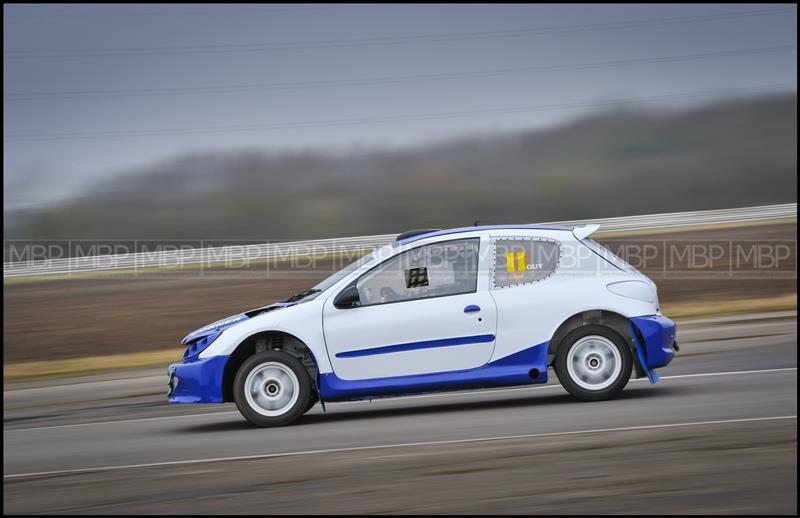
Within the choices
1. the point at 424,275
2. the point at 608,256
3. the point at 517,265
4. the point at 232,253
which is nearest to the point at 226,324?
the point at 424,275

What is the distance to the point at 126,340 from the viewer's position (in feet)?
62.4

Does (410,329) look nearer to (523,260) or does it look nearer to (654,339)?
(523,260)

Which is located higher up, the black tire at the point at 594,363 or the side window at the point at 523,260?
the side window at the point at 523,260

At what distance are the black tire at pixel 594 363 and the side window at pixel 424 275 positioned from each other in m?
0.99

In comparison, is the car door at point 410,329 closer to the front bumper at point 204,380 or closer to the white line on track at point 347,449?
the front bumper at point 204,380

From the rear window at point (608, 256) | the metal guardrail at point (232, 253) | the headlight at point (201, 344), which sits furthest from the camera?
the metal guardrail at point (232, 253)

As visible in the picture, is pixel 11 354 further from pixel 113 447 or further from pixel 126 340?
pixel 113 447

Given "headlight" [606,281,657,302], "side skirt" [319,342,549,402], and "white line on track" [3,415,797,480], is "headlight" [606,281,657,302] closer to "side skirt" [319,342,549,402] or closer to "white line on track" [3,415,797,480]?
"side skirt" [319,342,549,402]

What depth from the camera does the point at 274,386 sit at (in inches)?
327

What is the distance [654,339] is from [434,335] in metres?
1.94

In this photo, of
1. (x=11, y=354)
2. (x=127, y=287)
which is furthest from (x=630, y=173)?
(x=11, y=354)

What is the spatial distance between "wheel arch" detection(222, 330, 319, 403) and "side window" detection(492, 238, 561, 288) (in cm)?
176

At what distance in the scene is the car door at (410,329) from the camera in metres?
8.19

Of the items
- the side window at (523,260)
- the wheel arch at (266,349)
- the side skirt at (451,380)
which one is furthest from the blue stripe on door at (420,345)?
the side window at (523,260)
